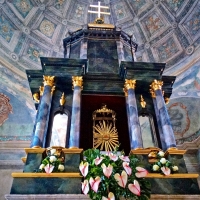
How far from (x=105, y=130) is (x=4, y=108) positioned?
8338 millimetres

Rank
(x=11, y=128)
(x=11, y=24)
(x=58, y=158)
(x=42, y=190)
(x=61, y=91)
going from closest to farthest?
(x=42, y=190) → (x=58, y=158) → (x=61, y=91) → (x=11, y=128) → (x=11, y=24)

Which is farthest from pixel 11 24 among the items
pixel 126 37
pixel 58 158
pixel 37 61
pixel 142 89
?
pixel 58 158

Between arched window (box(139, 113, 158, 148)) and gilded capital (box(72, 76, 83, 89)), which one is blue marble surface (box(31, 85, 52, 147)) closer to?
gilded capital (box(72, 76, 83, 89))

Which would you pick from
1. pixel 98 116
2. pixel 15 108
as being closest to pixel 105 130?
pixel 98 116

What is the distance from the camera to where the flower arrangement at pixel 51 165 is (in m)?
7.33

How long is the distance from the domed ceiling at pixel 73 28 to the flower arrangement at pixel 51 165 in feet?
28.3

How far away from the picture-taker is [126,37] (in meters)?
14.1

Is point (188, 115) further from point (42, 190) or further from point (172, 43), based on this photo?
point (42, 190)

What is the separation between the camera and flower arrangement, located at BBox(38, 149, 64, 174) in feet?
24.1

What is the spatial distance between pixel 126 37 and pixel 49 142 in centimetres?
731

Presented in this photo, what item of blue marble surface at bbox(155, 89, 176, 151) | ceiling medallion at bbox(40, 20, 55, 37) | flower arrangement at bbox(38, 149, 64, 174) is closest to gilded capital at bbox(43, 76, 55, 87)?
flower arrangement at bbox(38, 149, 64, 174)

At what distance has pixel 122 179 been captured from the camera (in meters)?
5.85

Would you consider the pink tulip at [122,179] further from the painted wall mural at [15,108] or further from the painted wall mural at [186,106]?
the painted wall mural at [186,106]

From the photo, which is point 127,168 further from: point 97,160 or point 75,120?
point 75,120
